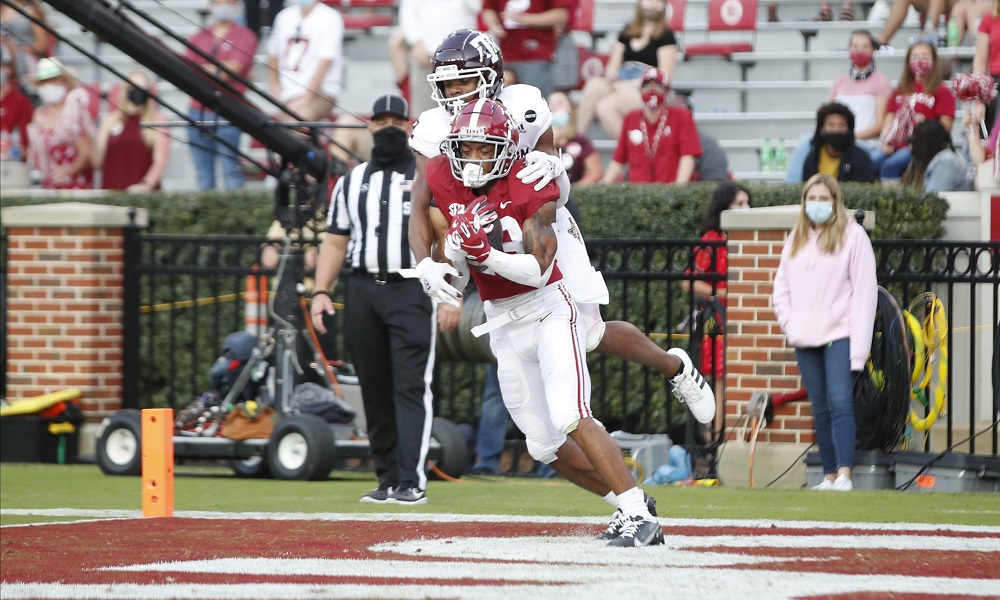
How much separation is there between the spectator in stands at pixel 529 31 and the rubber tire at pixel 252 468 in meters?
4.39

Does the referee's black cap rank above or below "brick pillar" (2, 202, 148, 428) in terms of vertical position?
above

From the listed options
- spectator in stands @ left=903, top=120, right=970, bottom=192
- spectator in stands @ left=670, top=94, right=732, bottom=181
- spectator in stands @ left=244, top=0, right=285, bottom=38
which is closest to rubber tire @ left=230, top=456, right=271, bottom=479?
spectator in stands @ left=670, top=94, right=732, bottom=181

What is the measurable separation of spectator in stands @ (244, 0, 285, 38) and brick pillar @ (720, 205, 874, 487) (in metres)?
7.86

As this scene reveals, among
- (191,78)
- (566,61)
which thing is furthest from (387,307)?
(566,61)

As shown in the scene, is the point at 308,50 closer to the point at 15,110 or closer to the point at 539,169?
the point at 15,110

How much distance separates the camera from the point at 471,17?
13.9m

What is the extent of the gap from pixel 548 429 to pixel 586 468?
0.26 meters

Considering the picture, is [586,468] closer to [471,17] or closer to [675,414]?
[675,414]

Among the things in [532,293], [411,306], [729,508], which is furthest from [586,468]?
[411,306]

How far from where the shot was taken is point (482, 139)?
620 cm

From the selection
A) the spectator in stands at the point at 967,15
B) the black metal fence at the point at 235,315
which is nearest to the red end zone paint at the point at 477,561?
the black metal fence at the point at 235,315

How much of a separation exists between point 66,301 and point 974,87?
271 inches

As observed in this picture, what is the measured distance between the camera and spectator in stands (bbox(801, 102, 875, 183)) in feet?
39.1

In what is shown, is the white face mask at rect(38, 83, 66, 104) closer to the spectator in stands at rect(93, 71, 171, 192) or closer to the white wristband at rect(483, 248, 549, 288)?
the spectator in stands at rect(93, 71, 171, 192)
